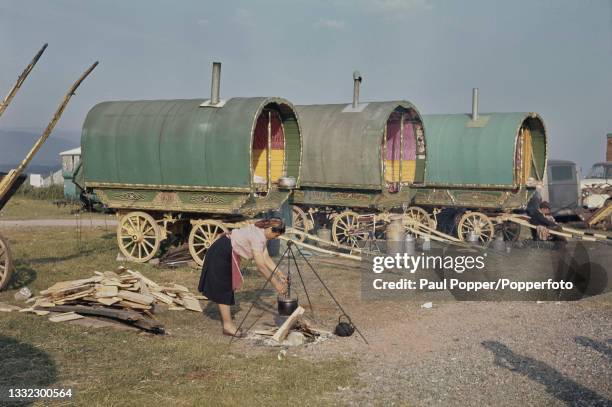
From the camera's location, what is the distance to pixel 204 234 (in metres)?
14.1

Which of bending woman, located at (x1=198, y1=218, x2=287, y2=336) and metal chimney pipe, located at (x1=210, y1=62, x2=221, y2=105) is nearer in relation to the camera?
bending woman, located at (x1=198, y1=218, x2=287, y2=336)

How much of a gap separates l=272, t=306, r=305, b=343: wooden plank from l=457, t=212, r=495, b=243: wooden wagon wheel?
421 inches

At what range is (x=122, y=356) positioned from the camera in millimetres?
7742

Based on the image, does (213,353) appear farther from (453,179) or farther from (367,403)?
(453,179)

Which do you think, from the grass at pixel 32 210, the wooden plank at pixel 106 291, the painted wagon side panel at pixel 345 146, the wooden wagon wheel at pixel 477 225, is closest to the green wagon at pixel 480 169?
the wooden wagon wheel at pixel 477 225

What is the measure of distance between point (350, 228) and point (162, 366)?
33.3ft

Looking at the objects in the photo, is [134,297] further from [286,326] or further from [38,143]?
[38,143]

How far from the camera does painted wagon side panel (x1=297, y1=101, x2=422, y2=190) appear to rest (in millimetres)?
16781

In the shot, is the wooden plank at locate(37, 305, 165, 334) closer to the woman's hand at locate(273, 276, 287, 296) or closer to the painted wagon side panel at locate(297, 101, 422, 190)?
the woman's hand at locate(273, 276, 287, 296)

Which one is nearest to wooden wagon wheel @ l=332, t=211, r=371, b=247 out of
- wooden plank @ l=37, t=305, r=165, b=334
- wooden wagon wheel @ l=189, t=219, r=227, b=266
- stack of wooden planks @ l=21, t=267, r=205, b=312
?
wooden wagon wheel @ l=189, t=219, r=227, b=266

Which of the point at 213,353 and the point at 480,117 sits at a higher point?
the point at 480,117

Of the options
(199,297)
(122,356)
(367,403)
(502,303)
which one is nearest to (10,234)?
(199,297)

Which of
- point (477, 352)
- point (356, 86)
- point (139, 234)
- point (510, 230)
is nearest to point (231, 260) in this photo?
point (477, 352)

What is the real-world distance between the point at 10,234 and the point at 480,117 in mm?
14033
